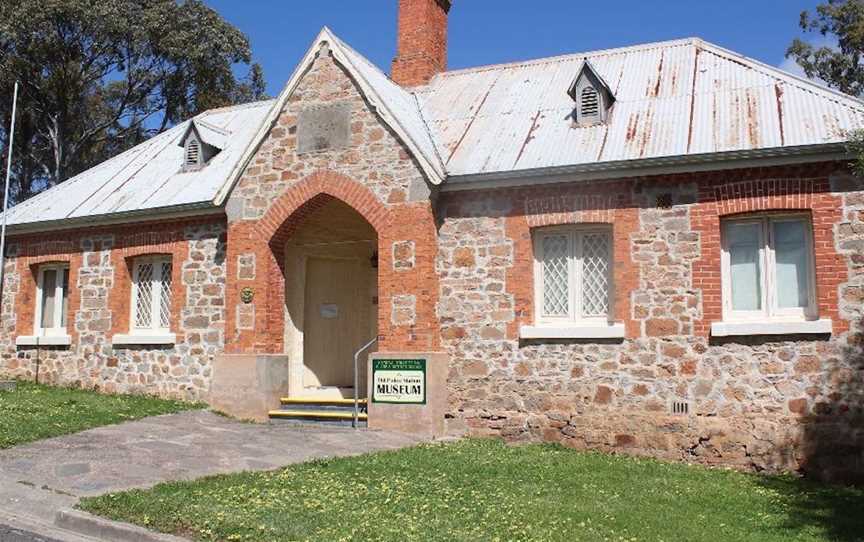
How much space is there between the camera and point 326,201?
523 inches

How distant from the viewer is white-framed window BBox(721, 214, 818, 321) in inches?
416

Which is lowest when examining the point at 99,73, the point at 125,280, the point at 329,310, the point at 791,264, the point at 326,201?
the point at 329,310

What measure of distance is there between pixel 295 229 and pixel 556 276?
4.68 meters

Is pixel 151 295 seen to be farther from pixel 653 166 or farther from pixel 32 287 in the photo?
pixel 653 166

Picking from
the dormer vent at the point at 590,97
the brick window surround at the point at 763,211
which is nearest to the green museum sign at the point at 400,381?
the brick window surround at the point at 763,211

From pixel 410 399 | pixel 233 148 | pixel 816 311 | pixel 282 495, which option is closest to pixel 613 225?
pixel 816 311

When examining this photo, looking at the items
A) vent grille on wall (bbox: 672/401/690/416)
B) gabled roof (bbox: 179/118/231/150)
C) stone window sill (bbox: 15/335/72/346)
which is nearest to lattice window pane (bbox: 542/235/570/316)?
vent grille on wall (bbox: 672/401/690/416)

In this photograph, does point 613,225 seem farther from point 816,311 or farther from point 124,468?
point 124,468

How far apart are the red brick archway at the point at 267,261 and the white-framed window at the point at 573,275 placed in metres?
3.60

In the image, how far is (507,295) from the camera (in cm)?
1189

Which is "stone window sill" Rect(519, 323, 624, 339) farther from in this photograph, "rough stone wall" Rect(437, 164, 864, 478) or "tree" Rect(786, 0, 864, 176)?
"tree" Rect(786, 0, 864, 176)

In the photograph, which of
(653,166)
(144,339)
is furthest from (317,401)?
(653,166)

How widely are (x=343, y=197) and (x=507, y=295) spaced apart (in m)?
3.15

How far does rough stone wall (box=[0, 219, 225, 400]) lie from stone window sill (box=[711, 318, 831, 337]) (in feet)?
27.6
